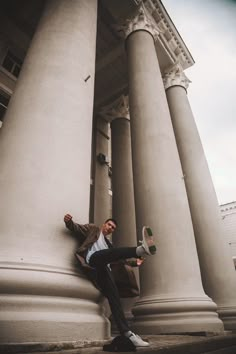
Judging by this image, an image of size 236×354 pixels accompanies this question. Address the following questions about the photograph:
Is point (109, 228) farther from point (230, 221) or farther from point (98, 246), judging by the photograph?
point (230, 221)

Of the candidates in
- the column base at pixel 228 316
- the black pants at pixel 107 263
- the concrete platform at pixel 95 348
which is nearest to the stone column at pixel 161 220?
the concrete platform at pixel 95 348

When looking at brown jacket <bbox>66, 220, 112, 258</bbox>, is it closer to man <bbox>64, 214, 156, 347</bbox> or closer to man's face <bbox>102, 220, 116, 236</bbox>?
man <bbox>64, 214, 156, 347</bbox>

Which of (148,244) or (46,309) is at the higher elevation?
(148,244)

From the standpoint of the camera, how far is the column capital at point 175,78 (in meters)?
20.8

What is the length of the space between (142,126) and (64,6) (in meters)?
6.03

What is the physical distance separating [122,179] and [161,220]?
11650mm

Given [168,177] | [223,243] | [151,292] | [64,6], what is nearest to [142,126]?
[168,177]

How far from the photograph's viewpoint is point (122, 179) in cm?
2164

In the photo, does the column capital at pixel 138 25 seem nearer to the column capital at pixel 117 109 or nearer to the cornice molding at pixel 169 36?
the cornice molding at pixel 169 36

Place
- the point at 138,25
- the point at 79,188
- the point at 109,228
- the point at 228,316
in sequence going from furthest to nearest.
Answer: the point at 138,25
the point at 228,316
the point at 109,228
the point at 79,188

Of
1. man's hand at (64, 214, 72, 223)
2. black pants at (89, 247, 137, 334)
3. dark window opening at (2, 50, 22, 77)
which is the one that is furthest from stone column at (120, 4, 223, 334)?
dark window opening at (2, 50, 22, 77)

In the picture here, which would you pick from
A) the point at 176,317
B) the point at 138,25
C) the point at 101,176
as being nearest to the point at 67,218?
the point at 176,317

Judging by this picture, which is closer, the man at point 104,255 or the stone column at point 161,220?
the man at point 104,255

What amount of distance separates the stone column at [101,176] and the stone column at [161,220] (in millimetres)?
10963
